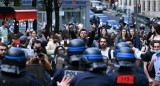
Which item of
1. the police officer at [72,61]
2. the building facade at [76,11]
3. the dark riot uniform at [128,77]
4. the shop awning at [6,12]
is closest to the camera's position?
the dark riot uniform at [128,77]

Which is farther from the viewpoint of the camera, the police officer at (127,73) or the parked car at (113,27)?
the parked car at (113,27)

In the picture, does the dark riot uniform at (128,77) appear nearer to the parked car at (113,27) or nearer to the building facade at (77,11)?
the parked car at (113,27)

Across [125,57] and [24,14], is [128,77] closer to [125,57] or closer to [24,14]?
[125,57]

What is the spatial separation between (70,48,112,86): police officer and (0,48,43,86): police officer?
2.02ft

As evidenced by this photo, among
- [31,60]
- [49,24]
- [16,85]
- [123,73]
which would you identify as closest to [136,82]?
[123,73]

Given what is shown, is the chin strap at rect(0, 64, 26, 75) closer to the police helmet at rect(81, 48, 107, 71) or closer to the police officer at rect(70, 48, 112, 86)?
the police officer at rect(70, 48, 112, 86)

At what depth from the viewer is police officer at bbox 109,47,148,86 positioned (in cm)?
626

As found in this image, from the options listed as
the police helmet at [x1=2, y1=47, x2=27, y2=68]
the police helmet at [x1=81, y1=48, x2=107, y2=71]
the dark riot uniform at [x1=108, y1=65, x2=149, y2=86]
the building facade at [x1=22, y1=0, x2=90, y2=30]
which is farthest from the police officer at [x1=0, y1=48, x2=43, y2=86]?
the building facade at [x1=22, y1=0, x2=90, y2=30]

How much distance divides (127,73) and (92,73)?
2.21 feet

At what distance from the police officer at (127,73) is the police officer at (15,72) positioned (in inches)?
44.0

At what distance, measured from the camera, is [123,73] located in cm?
630

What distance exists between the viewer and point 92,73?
229 inches

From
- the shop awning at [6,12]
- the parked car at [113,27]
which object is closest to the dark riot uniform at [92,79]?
the shop awning at [6,12]

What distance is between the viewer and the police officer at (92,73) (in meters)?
5.73
